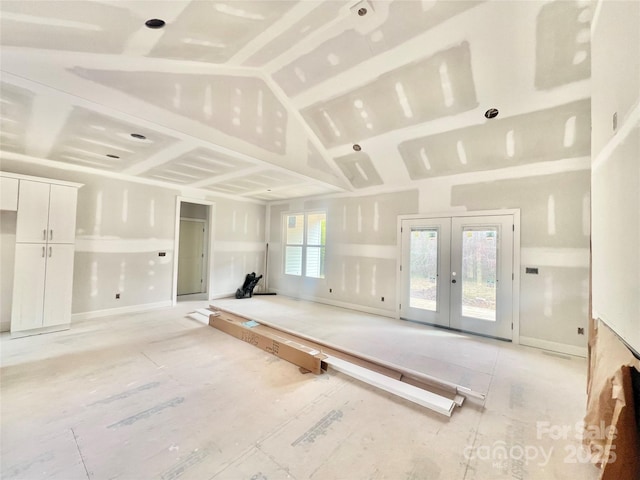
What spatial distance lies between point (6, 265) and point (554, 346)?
8191mm

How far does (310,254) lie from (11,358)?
200 inches

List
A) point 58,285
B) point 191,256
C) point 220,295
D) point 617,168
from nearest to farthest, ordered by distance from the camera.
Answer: point 617,168 < point 58,285 < point 220,295 < point 191,256

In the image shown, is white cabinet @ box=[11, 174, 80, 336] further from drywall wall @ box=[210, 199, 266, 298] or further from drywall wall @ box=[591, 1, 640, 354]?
drywall wall @ box=[591, 1, 640, 354]

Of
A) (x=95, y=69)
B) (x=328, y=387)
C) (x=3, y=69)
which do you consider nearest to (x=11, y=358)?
(x=3, y=69)

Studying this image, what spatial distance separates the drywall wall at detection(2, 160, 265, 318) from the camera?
14.8 feet

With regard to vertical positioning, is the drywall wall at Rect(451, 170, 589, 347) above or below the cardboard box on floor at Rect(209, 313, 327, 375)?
above

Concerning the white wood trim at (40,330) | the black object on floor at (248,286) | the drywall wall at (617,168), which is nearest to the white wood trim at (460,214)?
the drywall wall at (617,168)

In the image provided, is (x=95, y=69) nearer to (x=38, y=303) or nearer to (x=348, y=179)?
(x=38, y=303)

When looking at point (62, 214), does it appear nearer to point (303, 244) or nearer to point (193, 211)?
point (193, 211)

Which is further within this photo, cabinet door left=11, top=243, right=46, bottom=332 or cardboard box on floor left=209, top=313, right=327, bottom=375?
cabinet door left=11, top=243, right=46, bottom=332

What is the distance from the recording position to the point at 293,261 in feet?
23.0

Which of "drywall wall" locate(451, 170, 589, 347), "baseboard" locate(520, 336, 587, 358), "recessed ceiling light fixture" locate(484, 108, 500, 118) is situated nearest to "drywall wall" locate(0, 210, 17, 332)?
"recessed ceiling light fixture" locate(484, 108, 500, 118)

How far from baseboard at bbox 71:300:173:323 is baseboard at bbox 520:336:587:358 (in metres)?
6.66

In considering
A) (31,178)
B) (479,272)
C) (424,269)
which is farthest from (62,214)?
(479,272)
